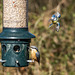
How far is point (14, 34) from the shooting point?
17.3 ft

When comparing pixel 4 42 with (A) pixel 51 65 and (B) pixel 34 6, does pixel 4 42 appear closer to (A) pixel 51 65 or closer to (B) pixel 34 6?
(A) pixel 51 65

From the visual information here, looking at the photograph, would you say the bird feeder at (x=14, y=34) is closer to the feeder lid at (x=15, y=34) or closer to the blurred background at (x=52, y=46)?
the feeder lid at (x=15, y=34)

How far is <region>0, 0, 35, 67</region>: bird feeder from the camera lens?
5.27 m

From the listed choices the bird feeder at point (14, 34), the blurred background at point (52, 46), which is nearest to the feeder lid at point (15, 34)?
the bird feeder at point (14, 34)

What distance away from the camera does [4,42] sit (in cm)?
531

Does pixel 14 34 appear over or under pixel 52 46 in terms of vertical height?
over

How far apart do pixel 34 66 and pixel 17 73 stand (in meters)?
0.44

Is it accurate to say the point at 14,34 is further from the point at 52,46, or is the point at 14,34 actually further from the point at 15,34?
the point at 52,46

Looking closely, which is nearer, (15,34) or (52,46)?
(15,34)

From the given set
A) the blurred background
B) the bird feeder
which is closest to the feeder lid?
the bird feeder

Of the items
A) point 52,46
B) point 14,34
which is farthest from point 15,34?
point 52,46

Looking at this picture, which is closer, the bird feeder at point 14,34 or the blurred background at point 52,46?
Result: the bird feeder at point 14,34

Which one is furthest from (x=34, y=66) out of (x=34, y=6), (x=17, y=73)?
(x=34, y=6)

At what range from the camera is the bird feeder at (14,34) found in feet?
17.3
